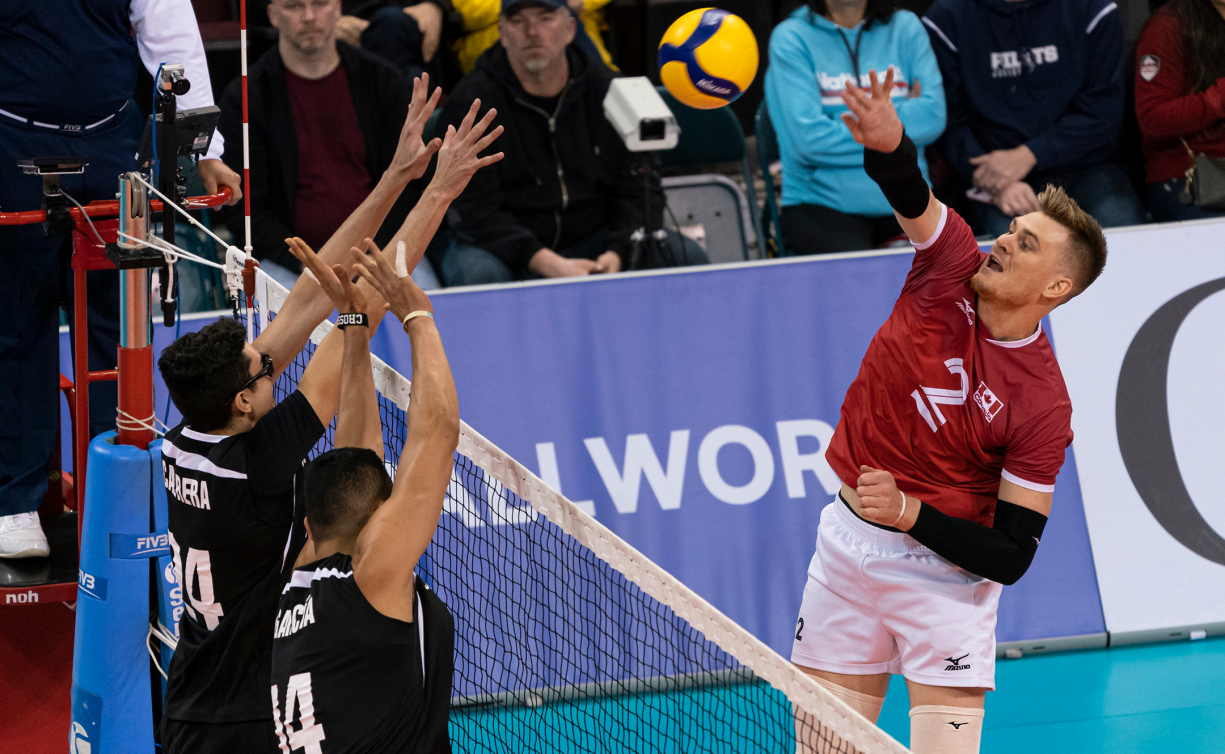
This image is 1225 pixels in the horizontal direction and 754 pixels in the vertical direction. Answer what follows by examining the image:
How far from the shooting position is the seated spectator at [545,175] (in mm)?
7422

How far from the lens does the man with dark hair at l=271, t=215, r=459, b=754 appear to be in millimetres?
3496

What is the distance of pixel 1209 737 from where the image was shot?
5.88 meters

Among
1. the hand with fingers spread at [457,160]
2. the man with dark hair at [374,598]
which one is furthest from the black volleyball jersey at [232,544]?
the hand with fingers spread at [457,160]

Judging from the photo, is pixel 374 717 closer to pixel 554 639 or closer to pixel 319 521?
pixel 319 521

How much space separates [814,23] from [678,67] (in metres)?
1.38

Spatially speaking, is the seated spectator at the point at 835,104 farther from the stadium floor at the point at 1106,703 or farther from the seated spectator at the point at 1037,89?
the stadium floor at the point at 1106,703

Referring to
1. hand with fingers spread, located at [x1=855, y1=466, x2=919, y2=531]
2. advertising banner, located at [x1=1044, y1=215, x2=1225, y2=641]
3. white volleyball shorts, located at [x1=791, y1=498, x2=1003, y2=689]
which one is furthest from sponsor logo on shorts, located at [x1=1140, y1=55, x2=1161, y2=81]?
hand with fingers spread, located at [x1=855, y1=466, x2=919, y2=531]

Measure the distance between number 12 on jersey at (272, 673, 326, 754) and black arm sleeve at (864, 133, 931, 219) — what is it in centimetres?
227

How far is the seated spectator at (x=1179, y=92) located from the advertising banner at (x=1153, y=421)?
123 centimetres

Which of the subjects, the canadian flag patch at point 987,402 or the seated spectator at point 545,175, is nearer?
the canadian flag patch at point 987,402

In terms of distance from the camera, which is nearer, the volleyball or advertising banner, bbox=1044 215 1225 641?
the volleyball

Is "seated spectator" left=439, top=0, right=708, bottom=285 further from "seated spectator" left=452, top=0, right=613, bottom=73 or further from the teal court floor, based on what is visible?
the teal court floor

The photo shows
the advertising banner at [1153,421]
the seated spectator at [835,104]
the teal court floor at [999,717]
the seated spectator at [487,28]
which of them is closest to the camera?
the teal court floor at [999,717]

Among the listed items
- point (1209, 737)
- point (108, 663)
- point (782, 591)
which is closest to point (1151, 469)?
point (1209, 737)
